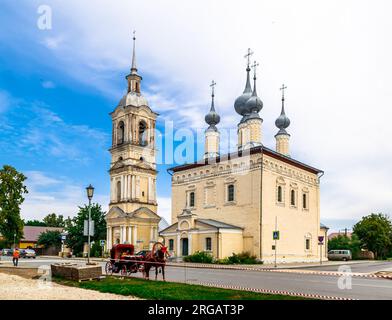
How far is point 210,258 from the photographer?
3659 centimetres

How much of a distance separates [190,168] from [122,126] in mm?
14000

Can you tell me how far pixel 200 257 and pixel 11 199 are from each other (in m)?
23.5

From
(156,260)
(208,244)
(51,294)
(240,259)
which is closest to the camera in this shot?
(51,294)

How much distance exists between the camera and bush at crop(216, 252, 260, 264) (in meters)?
36.4

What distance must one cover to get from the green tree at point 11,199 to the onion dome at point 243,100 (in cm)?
2512

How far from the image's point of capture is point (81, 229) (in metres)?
53.3

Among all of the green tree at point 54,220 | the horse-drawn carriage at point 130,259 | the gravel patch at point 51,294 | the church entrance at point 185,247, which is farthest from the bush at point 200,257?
the green tree at point 54,220

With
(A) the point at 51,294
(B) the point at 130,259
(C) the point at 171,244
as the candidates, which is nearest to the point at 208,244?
(C) the point at 171,244

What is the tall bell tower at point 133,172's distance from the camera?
50.8 m

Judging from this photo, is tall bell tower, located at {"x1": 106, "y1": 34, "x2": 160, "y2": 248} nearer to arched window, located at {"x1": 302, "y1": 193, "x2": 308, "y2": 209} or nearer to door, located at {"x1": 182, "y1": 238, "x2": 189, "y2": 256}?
door, located at {"x1": 182, "y1": 238, "x2": 189, "y2": 256}

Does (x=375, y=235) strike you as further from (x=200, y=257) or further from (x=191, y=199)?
(x=200, y=257)

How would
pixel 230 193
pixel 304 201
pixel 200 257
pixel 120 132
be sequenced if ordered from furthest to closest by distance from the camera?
pixel 120 132
pixel 304 201
pixel 230 193
pixel 200 257
